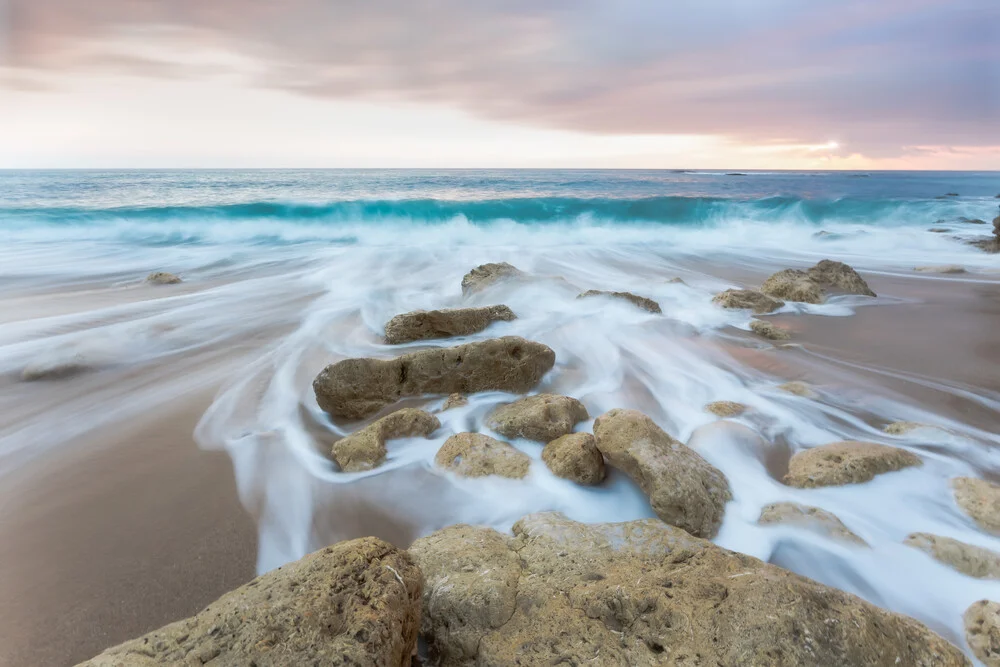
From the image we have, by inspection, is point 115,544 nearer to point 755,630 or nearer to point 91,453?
point 91,453

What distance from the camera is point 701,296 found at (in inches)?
295

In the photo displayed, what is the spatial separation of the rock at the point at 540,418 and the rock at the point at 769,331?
2979 millimetres

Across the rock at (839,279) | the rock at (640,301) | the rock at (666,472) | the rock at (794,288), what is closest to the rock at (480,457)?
the rock at (666,472)

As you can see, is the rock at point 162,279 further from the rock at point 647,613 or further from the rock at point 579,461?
the rock at point 647,613

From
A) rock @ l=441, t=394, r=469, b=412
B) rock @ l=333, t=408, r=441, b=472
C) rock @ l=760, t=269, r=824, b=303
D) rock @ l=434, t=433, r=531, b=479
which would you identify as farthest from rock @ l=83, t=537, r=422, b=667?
rock @ l=760, t=269, r=824, b=303

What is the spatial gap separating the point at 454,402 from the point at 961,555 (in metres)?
2.89

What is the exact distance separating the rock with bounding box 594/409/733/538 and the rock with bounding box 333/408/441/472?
1.17 metres

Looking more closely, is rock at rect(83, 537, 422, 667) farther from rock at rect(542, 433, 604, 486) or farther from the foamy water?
rock at rect(542, 433, 604, 486)

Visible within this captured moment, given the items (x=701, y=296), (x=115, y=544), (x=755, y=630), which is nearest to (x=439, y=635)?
(x=755, y=630)

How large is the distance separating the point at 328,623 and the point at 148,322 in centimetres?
589

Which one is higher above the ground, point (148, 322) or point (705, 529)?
point (705, 529)

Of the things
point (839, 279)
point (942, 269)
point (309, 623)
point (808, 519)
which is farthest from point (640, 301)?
point (942, 269)

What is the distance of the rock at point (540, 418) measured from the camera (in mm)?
3299

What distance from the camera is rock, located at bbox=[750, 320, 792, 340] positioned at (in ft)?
18.0
